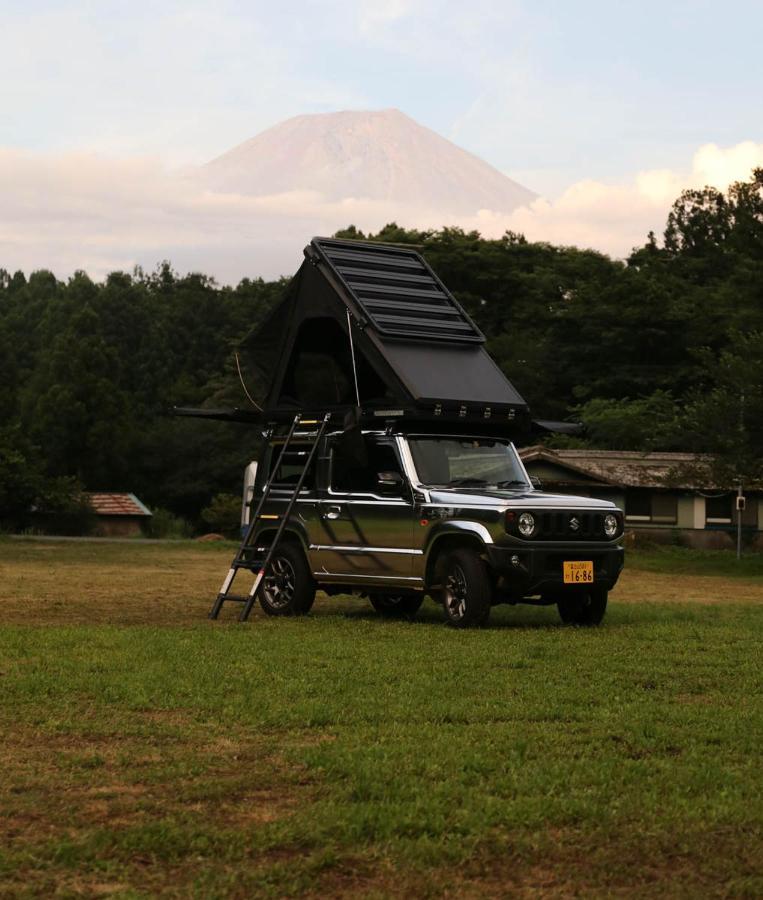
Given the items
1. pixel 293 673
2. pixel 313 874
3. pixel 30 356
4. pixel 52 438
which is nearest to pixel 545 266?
pixel 52 438

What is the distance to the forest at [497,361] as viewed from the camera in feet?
199

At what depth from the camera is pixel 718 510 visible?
57812 millimetres

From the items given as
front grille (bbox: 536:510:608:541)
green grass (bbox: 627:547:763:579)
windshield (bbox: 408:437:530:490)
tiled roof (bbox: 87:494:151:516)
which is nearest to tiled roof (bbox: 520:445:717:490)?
green grass (bbox: 627:547:763:579)

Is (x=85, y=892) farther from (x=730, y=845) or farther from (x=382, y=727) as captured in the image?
(x=382, y=727)

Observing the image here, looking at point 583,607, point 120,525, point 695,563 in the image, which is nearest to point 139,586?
point 583,607

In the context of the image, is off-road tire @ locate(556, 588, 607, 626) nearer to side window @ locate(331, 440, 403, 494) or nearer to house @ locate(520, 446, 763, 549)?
side window @ locate(331, 440, 403, 494)

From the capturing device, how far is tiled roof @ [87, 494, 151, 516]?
232 feet

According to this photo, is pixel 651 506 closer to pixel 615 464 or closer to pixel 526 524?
pixel 615 464

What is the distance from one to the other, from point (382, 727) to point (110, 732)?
5.10ft

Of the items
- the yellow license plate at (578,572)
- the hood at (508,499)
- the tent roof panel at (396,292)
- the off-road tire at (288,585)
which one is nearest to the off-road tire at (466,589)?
the hood at (508,499)

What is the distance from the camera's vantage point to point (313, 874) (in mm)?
5422

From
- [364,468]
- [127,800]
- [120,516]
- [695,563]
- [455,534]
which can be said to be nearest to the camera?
[127,800]

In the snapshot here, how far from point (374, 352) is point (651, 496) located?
43.5m

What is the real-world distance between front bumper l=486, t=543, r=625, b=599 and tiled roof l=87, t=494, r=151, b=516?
56340 mm
